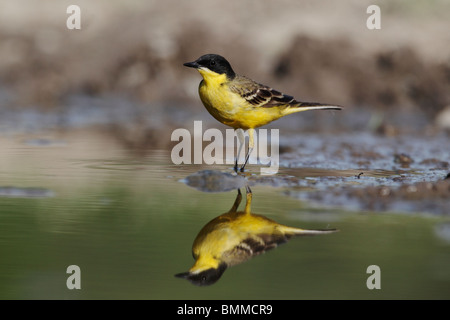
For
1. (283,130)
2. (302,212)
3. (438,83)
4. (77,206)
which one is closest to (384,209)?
(302,212)

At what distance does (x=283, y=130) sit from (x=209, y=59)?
15.1ft

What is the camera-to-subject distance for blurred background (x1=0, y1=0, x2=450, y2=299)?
4309 mm

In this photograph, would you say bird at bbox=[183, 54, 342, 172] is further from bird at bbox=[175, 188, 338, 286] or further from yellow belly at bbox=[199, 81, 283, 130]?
bird at bbox=[175, 188, 338, 286]

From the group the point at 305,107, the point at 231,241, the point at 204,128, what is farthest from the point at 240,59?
the point at 231,241

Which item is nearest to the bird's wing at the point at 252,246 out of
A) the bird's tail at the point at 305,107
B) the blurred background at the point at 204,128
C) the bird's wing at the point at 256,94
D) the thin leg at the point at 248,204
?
the blurred background at the point at 204,128

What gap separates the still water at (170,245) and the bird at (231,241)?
6 centimetres

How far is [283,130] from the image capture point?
480 inches

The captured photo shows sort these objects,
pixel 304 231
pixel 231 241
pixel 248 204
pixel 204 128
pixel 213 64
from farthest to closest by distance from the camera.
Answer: pixel 204 128 → pixel 213 64 → pixel 248 204 → pixel 304 231 → pixel 231 241

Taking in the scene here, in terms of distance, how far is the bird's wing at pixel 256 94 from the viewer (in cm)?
779

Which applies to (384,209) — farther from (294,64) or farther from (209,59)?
(294,64)

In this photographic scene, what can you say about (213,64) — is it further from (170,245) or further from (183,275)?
(183,275)

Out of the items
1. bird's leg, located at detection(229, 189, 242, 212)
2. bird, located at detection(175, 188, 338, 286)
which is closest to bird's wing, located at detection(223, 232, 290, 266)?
bird, located at detection(175, 188, 338, 286)

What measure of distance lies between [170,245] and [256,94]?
3.43 metres

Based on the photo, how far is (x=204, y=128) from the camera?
12.4m
